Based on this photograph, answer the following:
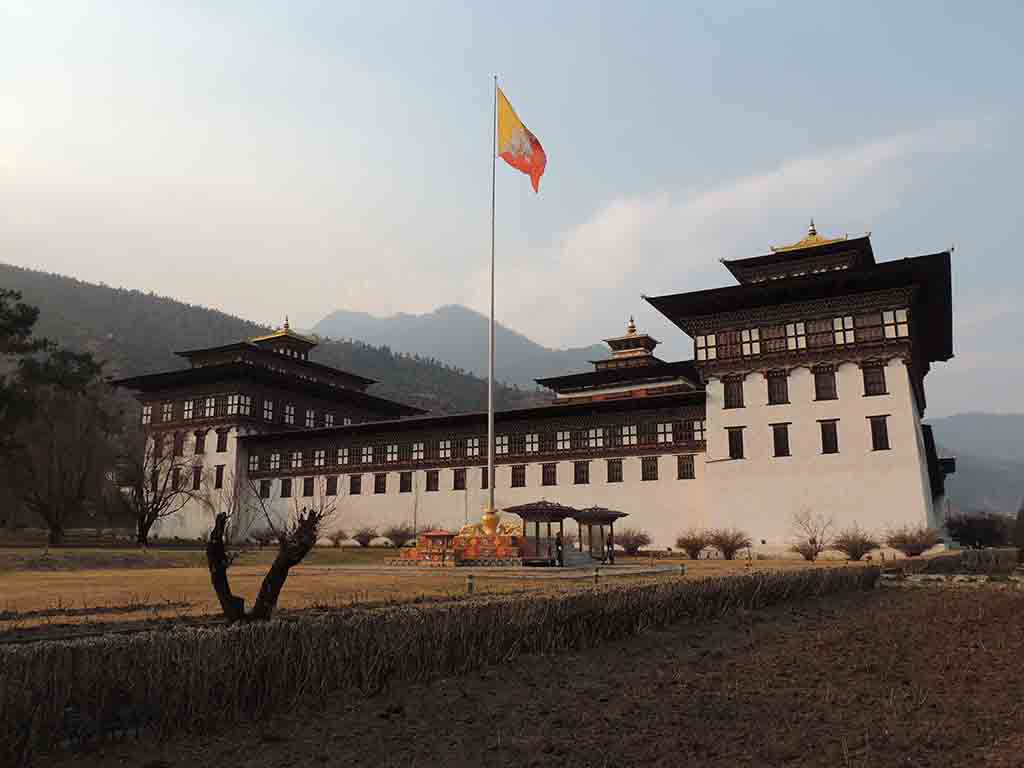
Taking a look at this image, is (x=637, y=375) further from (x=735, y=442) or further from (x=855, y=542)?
(x=855, y=542)

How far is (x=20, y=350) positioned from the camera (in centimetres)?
4034

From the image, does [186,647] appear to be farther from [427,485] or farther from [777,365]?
[427,485]

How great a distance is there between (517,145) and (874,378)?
21.8m

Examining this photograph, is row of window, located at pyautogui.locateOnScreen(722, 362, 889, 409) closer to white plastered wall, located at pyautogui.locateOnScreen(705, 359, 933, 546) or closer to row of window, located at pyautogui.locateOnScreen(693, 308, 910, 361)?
white plastered wall, located at pyautogui.locateOnScreen(705, 359, 933, 546)

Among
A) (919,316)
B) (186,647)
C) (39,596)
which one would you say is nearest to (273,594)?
(186,647)

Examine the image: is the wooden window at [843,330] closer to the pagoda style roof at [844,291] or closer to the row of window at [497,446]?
the pagoda style roof at [844,291]

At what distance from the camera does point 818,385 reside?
41.5m

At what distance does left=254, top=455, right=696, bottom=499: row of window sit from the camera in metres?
46.2

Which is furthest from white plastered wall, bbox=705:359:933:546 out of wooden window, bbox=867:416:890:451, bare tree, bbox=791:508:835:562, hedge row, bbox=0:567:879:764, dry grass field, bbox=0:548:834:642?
hedge row, bbox=0:567:879:764

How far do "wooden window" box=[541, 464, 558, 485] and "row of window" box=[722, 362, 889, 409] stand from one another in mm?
11626

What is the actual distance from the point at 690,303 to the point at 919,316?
1231 centimetres

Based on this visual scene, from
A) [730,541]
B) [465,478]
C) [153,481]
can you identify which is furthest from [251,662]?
[465,478]

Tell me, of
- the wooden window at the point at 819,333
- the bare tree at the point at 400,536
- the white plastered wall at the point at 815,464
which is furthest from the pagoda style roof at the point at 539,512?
the bare tree at the point at 400,536

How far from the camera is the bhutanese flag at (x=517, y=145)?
3238 centimetres
